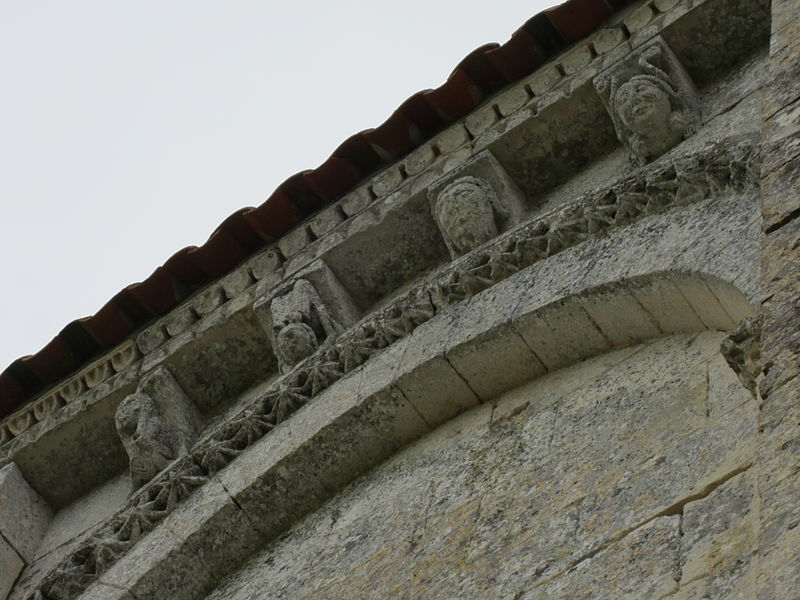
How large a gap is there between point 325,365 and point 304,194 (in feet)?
4.37

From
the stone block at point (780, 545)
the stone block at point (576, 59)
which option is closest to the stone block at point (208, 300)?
the stone block at point (576, 59)

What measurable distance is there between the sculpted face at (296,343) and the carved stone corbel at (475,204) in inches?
29.1

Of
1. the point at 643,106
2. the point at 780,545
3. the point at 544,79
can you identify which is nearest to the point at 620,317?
the point at 643,106

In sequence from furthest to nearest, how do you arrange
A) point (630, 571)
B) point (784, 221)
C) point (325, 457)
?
point (325, 457)
point (630, 571)
point (784, 221)

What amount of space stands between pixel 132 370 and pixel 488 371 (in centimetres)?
229

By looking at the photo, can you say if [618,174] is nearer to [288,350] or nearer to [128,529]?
[288,350]

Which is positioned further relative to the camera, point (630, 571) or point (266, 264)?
point (266, 264)

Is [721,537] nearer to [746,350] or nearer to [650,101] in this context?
[746,350]

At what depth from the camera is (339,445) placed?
5852 millimetres

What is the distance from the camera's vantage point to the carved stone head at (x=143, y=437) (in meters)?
6.61

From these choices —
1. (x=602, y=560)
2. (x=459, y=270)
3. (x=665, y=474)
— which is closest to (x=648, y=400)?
(x=665, y=474)

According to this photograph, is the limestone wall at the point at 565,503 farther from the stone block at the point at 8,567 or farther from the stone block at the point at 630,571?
the stone block at the point at 8,567

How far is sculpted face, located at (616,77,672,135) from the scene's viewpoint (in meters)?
6.00

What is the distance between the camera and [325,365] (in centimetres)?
620
